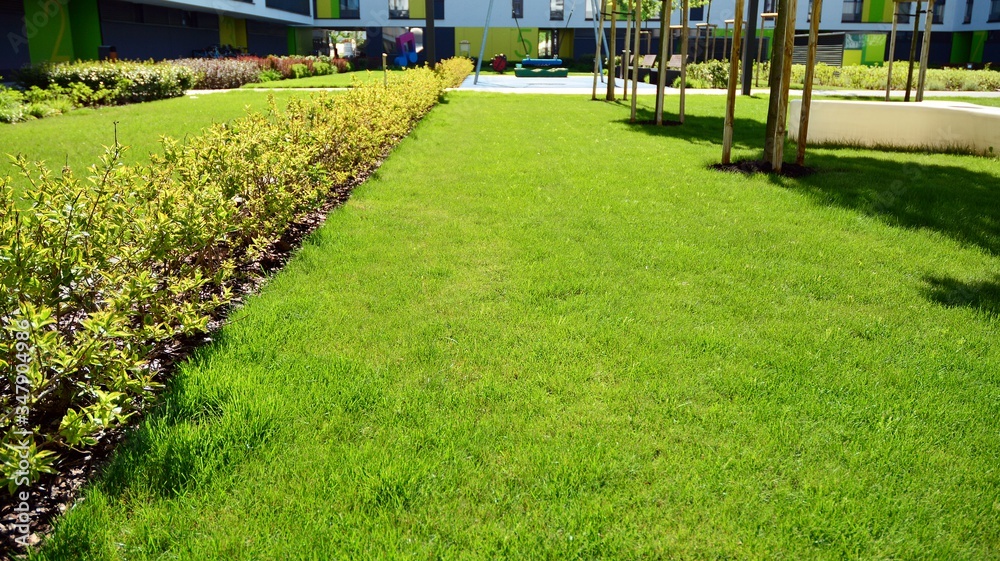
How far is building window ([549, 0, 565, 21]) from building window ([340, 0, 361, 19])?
12.7 meters

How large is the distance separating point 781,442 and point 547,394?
1.06m

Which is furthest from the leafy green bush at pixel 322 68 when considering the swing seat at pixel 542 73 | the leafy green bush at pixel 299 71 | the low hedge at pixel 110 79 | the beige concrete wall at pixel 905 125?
the beige concrete wall at pixel 905 125

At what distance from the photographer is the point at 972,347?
13.4ft

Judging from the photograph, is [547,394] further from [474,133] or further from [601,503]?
[474,133]

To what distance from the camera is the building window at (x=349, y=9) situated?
160 feet

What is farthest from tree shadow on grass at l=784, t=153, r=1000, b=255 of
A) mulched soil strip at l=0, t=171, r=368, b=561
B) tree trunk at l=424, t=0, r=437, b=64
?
tree trunk at l=424, t=0, r=437, b=64

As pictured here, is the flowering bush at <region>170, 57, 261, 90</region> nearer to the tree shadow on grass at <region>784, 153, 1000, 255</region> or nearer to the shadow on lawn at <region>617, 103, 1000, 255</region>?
the shadow on lawn at <region>617, 103, 1000, 255</region>

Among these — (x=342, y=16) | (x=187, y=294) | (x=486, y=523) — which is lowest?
(x=486, y=523)

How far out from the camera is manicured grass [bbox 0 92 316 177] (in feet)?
31.9

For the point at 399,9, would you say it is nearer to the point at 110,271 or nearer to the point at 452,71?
the point at 452,71

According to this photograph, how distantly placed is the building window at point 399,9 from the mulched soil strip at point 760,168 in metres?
43.9

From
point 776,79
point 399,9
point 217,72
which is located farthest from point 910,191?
point 399,9

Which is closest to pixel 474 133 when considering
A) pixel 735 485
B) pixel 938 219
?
pixel 938 219

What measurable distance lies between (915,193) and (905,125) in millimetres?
4021
